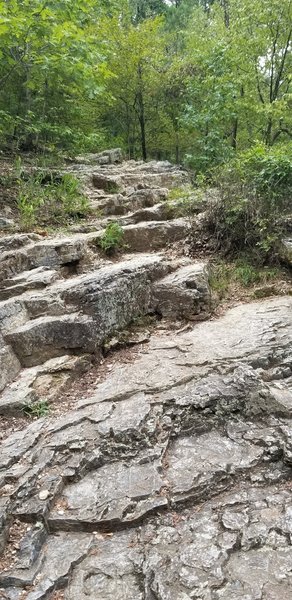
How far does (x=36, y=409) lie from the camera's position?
368cm

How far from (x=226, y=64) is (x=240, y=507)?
12154 millimetres

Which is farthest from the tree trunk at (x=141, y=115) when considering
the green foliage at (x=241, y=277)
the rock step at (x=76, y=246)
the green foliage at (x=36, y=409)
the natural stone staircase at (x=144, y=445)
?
the green foliage at (x=36, y=409)

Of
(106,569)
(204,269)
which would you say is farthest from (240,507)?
(204,269)

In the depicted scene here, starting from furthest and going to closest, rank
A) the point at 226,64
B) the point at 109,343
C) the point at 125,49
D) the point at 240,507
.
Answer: the point at 125,49 < the point at 226,64 < the point at 109,343 < the point at 240,507

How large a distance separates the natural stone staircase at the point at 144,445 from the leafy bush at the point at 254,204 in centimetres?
105

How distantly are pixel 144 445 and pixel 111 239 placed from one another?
12.7ft

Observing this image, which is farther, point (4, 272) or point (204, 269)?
point (204, 269)

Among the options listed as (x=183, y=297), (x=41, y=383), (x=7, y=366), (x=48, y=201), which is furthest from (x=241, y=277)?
(x=48, y=201)

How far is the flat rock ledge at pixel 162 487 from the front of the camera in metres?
2.26

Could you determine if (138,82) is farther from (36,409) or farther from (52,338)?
(36,409)

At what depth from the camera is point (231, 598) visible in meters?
2.10

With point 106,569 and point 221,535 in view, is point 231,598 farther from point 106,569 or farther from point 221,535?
point 106,569

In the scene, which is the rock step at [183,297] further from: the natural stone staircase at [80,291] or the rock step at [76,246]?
the rock step at [76,246]

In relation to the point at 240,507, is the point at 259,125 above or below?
above
